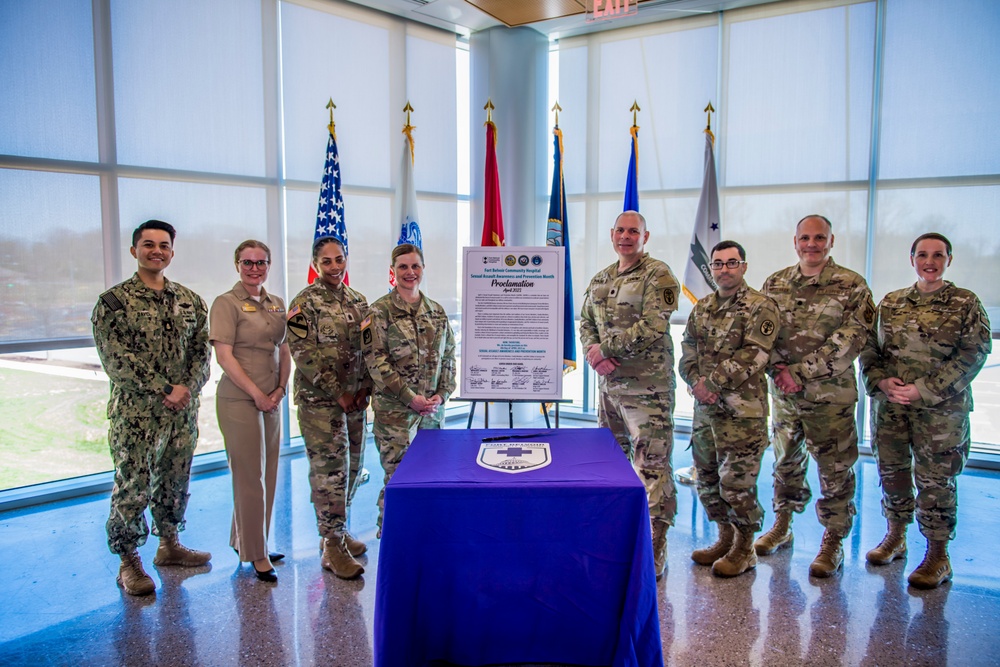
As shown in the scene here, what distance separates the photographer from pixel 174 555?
3.12 metres

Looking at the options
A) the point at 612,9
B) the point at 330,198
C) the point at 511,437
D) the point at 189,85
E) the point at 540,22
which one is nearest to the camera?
the point at 511,437

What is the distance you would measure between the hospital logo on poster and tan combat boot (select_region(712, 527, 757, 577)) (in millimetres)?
1322

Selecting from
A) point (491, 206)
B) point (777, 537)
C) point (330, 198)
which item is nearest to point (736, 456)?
point (777, 537)

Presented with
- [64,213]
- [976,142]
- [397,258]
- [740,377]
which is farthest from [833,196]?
[64,213]

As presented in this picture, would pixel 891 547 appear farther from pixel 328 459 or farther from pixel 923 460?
pixel 328 459

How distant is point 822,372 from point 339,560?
7.74 feet

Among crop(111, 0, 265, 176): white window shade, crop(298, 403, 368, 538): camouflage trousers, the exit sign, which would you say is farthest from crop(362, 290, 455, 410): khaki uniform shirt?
crop(111, 0, 265, 176): white window shade

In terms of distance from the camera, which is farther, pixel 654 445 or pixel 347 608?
pixel 654 445

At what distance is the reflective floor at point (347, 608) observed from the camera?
237cm

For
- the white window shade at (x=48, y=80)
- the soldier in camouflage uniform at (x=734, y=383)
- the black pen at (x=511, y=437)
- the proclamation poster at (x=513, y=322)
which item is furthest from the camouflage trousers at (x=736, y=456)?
the white window shade at (x=48, y=80)

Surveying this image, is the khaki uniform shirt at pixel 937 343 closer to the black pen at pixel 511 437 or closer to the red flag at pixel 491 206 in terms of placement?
the black pen at pixel 511 437

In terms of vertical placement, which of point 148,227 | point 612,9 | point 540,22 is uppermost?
point 540,22

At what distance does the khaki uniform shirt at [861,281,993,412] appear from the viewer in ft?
9.05

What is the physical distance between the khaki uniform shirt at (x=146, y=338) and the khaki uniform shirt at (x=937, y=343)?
3.19 metres
